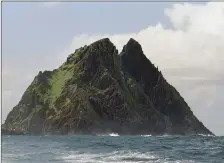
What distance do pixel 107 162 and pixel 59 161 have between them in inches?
200

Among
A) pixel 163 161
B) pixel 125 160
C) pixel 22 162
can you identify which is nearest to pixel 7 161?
pixel 22 162

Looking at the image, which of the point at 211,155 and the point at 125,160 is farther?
the point at 211,155

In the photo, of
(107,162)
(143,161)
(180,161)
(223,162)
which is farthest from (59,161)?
(223,162)

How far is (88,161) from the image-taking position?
42.3m

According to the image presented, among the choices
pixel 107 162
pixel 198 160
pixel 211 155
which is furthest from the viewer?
pixel 211 155

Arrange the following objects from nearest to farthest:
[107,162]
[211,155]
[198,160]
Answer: [107,162] → [198,160] → [211,155]

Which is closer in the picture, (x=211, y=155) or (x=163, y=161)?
(x=163, y=161)

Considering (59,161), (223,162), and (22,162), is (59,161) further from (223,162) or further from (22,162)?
(223,162)

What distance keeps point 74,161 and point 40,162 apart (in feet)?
11.3

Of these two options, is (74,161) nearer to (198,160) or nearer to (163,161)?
(163,161)

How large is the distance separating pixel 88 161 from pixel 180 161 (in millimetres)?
9326

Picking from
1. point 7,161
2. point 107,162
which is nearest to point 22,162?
point 7,161

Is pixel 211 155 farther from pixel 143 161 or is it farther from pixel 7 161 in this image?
pixel 7 161

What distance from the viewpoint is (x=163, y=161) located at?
41875 mm
